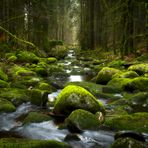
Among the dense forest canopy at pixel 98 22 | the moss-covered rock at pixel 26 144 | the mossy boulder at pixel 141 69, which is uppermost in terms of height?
the dense forest canopy at pixel 98 22

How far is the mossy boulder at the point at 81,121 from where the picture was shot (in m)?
7.37

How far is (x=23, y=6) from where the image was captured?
26672 millimetres

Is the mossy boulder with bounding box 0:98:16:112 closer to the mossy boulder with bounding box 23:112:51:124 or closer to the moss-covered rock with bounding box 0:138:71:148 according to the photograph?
the mossy boulder with bounding box 23:112:51:124

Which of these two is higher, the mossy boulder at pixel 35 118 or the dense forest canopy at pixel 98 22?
the dense forest canopy at pixel 98 22

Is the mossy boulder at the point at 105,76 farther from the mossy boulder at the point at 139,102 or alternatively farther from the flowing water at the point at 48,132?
the flowing water at the point at 48,132

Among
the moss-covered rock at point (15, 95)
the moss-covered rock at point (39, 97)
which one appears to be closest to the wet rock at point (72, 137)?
the moss-covered rock at point (39, 97)

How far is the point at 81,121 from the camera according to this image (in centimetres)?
748

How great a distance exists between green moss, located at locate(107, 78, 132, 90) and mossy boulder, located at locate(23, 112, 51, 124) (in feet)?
14.6

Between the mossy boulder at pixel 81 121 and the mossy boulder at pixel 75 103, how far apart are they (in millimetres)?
782

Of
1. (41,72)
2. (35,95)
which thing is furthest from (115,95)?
(41,72)

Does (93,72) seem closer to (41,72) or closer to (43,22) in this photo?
(41,72)

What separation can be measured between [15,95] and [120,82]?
14.0ft

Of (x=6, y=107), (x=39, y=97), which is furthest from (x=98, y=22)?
(x=6, y=107)

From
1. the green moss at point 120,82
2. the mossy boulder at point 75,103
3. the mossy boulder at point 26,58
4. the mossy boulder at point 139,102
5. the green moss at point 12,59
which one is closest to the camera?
the mossy boulder at point 75,103
